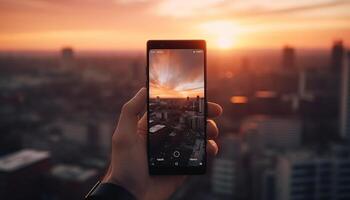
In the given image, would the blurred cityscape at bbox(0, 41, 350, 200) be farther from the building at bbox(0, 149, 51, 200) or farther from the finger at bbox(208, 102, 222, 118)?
the finger at bbox(208, 102, 222, 118)

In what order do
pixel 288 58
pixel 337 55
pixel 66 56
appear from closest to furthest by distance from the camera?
pixel 66 56, pixel 288 58, pixel 337 55

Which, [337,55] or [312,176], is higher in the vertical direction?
[337,55]

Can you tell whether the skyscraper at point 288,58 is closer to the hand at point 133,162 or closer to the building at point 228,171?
the building at point 228,171

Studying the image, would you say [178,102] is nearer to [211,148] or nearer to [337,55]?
[211,148]

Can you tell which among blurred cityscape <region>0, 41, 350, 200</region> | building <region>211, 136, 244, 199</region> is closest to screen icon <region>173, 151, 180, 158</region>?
blurred cityscape <region>0, 41, 350, 200</region>

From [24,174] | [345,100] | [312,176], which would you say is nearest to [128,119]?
[24,174]

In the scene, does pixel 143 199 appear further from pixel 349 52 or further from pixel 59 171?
pixel 349 52

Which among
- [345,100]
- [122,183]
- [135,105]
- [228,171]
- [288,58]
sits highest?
[288,58]
